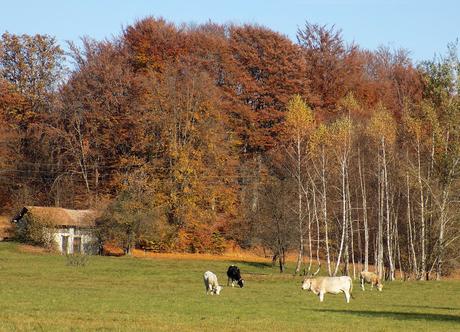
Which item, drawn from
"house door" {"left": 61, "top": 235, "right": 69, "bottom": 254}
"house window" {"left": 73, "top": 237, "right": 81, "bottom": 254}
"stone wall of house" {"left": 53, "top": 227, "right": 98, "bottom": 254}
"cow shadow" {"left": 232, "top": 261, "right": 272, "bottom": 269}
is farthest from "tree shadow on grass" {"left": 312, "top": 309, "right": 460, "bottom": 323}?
"house window" {"left": 73, "top": 237, "right": 81, "bottom": 254}

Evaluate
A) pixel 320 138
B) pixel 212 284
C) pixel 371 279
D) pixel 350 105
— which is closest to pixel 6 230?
pixel 320 138

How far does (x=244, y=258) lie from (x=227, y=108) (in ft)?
43.7

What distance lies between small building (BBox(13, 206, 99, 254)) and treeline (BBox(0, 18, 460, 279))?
1467mm

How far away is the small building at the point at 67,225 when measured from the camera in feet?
212

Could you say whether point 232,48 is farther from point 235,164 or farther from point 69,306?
point 69,306

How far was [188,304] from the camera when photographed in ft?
91.4

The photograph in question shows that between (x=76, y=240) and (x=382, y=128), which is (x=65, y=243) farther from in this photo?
(x=382, y=128)

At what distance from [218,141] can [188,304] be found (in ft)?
143

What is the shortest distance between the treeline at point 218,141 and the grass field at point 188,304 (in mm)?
12408

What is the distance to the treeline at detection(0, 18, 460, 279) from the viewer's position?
57.2 metres

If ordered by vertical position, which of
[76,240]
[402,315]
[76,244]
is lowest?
[402,315]

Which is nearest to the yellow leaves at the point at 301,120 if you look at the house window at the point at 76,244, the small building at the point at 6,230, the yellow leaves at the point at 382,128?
the yellow leaves at the point at 382,128

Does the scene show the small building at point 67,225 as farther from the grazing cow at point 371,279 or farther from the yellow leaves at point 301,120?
the grazing cow at point 371,279

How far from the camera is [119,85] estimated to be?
7375cm
